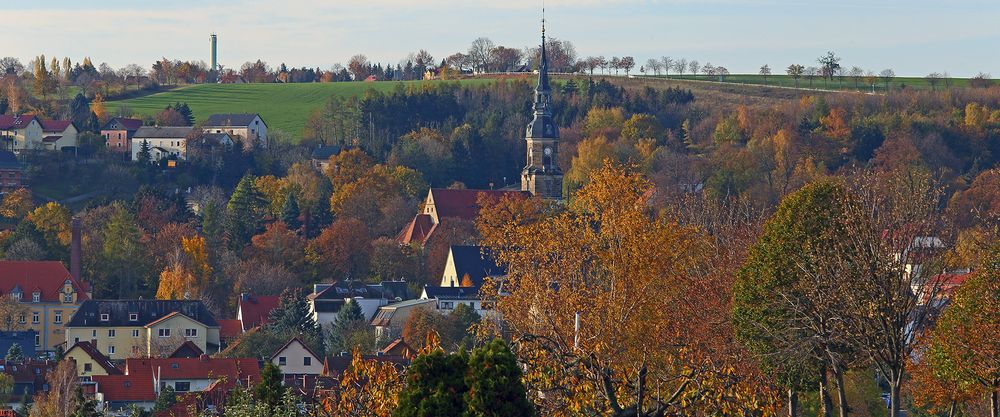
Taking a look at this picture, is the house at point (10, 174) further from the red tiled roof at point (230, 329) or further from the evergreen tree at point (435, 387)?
the evergreen tree at point (435, 387)

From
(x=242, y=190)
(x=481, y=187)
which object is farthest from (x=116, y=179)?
(x=481, y=187)

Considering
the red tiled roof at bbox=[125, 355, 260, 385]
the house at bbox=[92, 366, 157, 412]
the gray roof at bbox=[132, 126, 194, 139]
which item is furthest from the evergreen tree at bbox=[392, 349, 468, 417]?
the gray roof at bbox=[132, 126, 194, 139]

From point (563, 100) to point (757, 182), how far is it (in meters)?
33.0

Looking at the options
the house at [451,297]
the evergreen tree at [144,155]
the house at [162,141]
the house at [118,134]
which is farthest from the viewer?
the house at [118,134]

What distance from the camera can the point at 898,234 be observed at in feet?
109

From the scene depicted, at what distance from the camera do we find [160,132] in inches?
5359

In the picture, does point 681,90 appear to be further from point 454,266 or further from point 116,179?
point 454,266

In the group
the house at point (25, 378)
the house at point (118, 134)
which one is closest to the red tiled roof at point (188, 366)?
the house at point (25, 378)

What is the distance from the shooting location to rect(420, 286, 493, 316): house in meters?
87.3

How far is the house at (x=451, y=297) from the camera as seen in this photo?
286 feet

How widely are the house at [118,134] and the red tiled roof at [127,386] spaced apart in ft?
227

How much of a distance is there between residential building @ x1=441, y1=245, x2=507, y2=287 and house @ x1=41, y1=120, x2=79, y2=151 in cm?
4154

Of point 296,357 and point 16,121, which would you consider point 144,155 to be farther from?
point 296,357

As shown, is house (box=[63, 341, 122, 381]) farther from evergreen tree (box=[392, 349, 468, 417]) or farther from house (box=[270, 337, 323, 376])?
evergreen tree (box=[392, 349, 468, 417])
